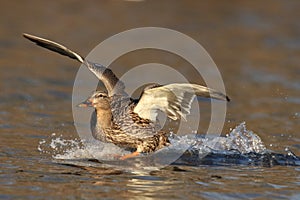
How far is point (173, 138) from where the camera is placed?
36.1ft

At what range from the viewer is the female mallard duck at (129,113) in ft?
31.3

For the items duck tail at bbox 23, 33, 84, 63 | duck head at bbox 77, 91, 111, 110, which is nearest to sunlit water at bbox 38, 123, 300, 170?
duck head at bbox 77, 91, 111, 110

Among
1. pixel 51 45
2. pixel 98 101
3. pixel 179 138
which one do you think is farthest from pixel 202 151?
pixel 51 45

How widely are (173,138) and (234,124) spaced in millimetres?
2284

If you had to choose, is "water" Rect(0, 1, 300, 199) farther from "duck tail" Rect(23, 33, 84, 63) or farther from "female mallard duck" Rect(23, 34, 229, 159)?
"duck tail" Rect(23, 33, 84, 63)

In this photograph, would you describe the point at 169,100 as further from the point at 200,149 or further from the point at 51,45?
the point at 51,45

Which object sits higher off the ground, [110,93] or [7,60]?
[7,60]

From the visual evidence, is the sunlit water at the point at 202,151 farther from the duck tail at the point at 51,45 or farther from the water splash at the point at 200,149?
the duck tail at the point at 51,45

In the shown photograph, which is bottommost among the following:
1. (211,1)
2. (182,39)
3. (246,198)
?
(246,198)

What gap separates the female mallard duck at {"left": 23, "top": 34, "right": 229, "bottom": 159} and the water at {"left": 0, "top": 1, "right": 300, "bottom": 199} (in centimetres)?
35

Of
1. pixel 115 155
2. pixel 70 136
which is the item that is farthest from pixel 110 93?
pixel 70 136

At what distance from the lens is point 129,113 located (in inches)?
386

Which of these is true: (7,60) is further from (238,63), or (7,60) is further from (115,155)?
(115,155)

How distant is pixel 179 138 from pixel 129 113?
4.53ft
